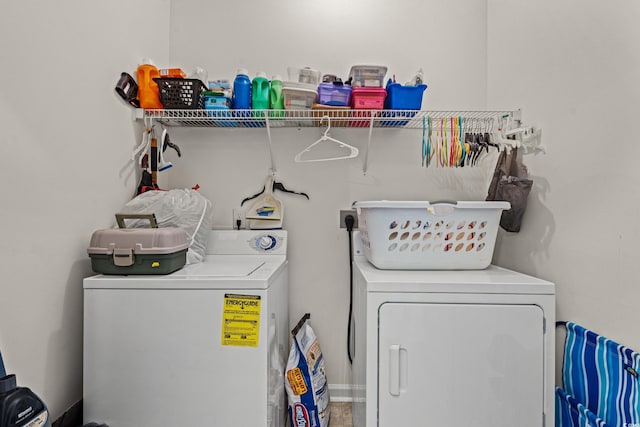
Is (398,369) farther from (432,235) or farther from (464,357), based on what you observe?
(432,235)

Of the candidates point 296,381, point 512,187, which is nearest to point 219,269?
point 296,381

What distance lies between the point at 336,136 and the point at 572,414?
5.16 ft

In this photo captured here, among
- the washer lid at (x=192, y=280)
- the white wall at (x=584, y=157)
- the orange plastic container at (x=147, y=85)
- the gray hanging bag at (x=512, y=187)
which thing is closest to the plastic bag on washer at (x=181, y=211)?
the washer lid at (x=192, y=280)

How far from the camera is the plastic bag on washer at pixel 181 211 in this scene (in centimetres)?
156

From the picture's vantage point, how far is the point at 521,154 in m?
1.63

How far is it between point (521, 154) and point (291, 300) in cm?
139

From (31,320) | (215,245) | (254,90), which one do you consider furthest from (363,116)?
(31,320)

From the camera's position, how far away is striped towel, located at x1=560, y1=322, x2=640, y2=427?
96 centimetres

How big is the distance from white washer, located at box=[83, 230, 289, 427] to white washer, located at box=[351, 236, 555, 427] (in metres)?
0.41

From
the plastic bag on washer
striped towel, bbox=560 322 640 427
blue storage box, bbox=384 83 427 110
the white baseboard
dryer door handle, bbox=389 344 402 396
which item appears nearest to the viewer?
striped towel, bbox=560 322 640 427

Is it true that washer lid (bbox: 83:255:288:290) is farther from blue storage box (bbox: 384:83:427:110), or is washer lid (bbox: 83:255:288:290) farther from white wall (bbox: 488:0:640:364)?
white wall (bbox: 488:0:640:364)

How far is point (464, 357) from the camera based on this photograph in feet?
3.85

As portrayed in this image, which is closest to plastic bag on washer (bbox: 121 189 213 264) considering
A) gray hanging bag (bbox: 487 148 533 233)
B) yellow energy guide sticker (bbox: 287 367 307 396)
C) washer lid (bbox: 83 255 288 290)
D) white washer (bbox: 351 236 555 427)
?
washer lid (bbox: 83 255 288 290)

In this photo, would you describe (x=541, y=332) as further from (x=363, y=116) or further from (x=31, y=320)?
(x=31, y=320)
